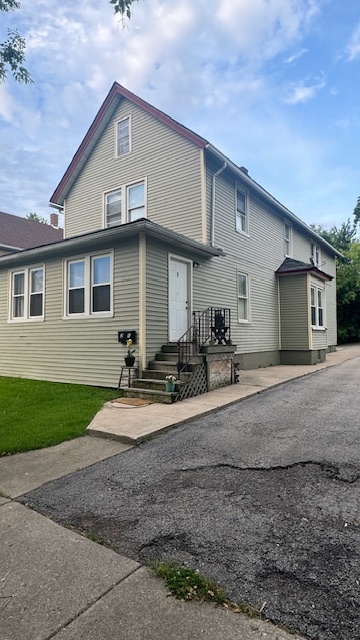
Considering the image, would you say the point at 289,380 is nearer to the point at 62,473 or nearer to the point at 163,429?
the point at 163,429

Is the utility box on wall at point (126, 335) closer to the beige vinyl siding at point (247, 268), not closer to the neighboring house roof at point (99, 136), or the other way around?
the beige vinyl siding at point (247, 268)

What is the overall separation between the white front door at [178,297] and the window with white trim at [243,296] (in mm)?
3221

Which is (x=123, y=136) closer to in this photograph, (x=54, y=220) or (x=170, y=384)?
(x=170, y=384)

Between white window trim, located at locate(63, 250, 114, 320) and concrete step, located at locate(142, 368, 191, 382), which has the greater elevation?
white window trim, located at locate(63, 250, 114, 320)

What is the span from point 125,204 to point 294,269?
23.4 ft

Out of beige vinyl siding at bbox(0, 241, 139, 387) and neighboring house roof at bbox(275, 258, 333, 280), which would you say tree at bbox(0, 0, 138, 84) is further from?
neighboring house roof at bbox(275, 258, 333, 280)

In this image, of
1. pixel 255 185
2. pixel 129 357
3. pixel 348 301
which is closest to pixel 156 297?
pixel 129 357

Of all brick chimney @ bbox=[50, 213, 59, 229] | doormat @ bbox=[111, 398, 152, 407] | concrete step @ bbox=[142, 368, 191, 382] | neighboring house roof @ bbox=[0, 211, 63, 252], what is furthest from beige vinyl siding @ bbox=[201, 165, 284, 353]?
brick chimney @ bbox=[50, 213, 59, 229]

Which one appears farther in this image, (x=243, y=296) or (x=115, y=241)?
(x=243, y=296)

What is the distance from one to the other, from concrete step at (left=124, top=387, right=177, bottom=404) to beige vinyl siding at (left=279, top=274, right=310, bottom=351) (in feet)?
28.8

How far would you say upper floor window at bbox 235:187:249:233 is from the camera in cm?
1244

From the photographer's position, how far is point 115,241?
29.0ft

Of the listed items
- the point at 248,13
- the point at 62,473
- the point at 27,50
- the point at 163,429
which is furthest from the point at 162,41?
the point at 62,473

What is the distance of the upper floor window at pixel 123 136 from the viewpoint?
495 inches
